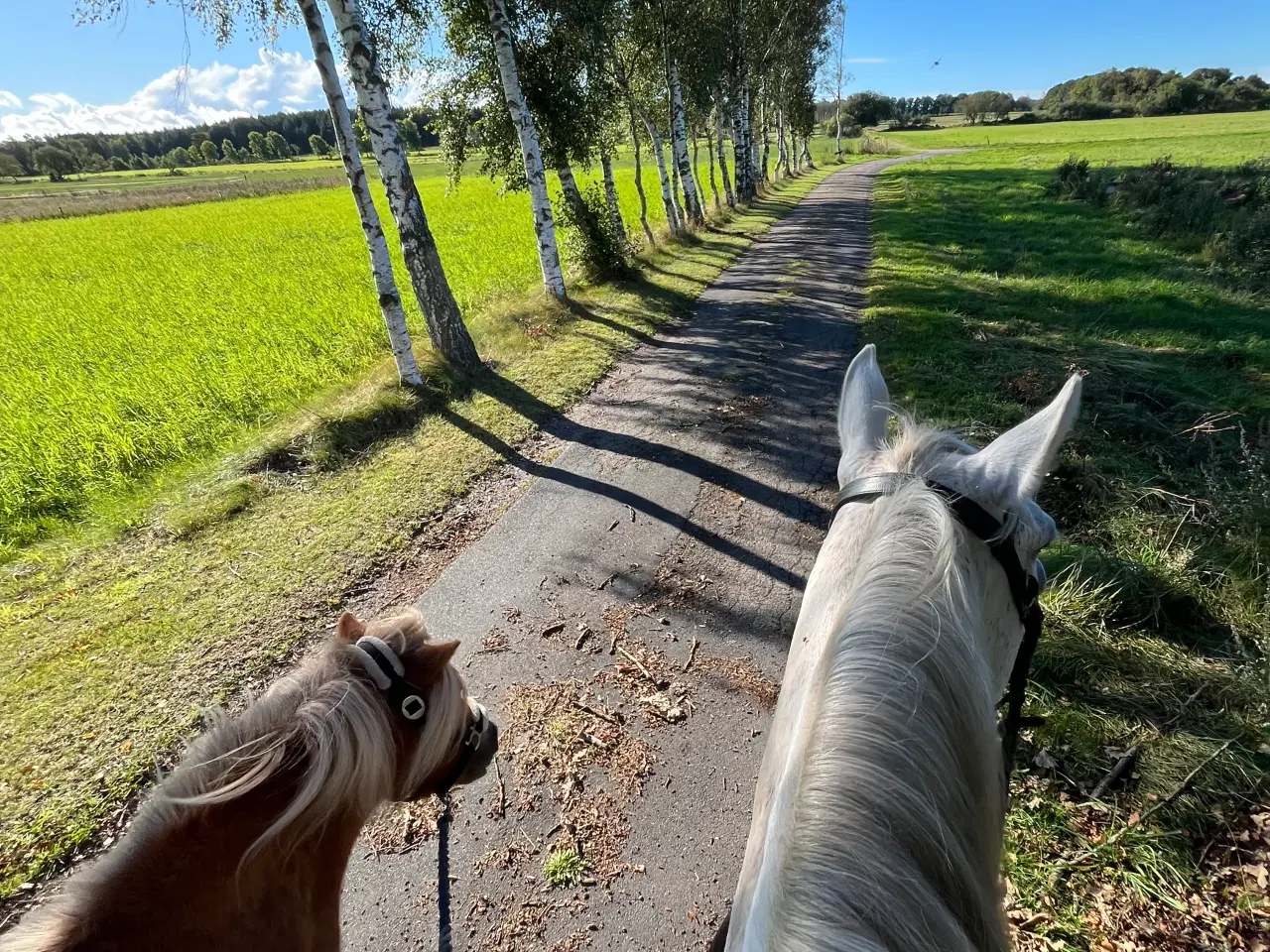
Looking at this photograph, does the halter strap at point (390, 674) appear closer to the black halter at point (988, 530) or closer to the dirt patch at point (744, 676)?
the black halter at point (988, 530)

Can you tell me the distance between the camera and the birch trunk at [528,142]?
9.38 metres

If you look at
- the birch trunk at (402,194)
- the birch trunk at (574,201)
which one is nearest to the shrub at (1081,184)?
the birch trunk at (574,201)

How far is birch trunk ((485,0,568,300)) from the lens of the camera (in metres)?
9.38

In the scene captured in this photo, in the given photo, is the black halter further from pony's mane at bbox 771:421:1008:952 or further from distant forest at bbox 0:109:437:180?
distant forest at bbox 0:109:437:180

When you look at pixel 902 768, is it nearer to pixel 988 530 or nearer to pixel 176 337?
pixel 988 530

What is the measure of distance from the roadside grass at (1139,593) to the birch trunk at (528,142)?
5.89m

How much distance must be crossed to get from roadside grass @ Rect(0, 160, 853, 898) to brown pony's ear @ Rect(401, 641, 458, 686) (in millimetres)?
2225

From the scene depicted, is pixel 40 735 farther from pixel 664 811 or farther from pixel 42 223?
pixel 42 223

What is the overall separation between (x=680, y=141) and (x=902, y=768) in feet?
61.1

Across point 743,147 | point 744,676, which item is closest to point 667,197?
point 743,147

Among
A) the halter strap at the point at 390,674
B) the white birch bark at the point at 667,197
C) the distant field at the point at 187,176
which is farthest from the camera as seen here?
the distant field at the point at 187,176

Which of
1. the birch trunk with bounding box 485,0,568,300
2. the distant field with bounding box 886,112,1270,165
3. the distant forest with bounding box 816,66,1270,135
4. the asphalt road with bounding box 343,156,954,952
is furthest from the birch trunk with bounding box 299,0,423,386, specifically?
the distant forest with bounding box 816,66,1270,135

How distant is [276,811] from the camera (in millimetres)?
1593

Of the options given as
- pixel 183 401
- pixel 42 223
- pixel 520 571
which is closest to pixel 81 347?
pixel 183 401
